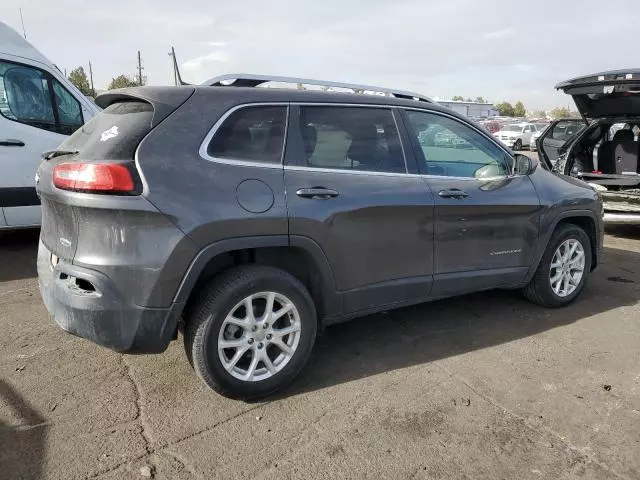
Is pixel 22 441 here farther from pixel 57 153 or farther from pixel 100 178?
pixel 57 153

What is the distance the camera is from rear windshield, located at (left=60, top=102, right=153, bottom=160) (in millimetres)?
2734

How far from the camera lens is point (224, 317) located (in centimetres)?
285

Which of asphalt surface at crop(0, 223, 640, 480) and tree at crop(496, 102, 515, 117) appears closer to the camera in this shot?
asphalt surface at crop(0, 223, 640, 480)

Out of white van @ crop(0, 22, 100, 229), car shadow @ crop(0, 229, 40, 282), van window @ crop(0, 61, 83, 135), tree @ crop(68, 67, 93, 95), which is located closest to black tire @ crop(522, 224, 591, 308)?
car shadow @ crop(0, 229, 40, 282)

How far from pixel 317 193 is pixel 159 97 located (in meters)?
Answer: 1.04

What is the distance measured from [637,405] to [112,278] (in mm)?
3067

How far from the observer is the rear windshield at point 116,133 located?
2.73m

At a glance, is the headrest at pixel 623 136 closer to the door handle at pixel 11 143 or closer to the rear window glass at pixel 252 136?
the rear window glass at pixel 252 136

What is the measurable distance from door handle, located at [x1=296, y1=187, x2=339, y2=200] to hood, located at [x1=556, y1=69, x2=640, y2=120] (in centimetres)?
515

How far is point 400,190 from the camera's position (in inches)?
137

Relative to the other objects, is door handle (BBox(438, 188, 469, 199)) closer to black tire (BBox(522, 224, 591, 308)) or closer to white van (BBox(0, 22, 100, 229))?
black tire (BBox(522, 224, 591, 308))

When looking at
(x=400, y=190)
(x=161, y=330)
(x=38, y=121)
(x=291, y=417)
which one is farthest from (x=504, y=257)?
(x=38, y=121)

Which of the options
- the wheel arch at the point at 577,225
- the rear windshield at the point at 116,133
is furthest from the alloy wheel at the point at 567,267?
the rear windshield at the point at 116,133

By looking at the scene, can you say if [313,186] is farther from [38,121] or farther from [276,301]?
Result: [38,121]
